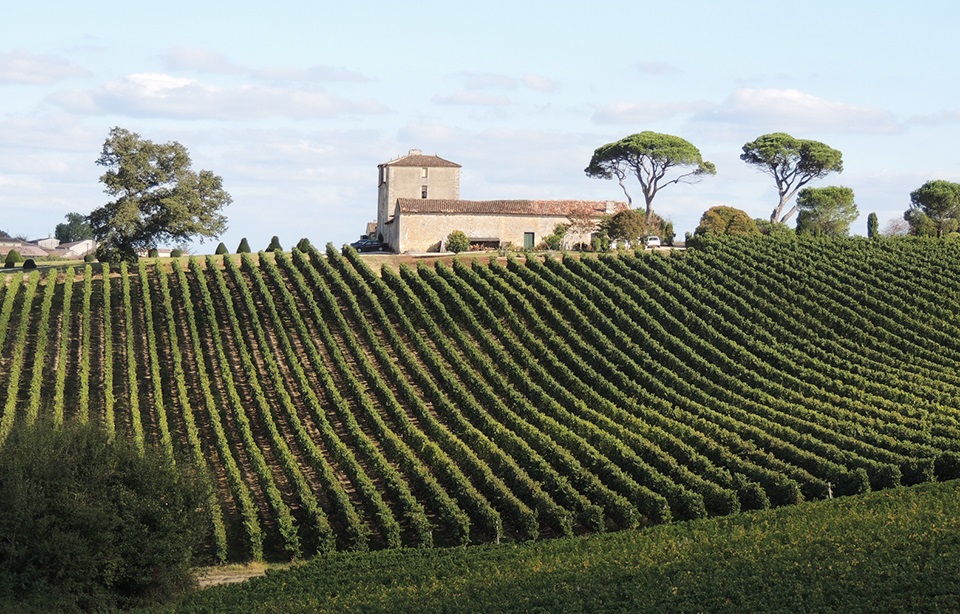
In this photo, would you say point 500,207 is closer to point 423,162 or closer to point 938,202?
point 423,162

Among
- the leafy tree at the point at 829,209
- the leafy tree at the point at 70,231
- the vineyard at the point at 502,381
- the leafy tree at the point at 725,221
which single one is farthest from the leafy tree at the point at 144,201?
the leafy tree at the point at 70,231

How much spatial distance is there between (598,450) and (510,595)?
1255 centimetres

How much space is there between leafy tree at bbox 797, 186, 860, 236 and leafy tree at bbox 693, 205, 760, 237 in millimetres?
11557

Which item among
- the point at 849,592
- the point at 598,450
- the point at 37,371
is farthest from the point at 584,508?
the point at 37,371

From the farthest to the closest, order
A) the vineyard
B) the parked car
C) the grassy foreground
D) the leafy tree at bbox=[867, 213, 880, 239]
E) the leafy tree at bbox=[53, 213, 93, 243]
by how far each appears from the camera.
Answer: the leafy tree at bbox=[53, 213, 93, 243] → the parked car → the leafy tree at bbox=[867, 213, 880, 239] → the vineyard → the grassy foreground

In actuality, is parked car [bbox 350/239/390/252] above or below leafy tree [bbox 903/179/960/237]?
below

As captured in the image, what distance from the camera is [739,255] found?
51.2 meters

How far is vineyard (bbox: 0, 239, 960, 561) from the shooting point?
102 feet

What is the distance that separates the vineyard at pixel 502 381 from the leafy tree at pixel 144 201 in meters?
5.67

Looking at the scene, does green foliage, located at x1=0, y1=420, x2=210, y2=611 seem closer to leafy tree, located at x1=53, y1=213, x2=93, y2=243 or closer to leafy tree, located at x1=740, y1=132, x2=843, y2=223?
leafy tree, located at x1=740, y1=132, x2=843, y2=223

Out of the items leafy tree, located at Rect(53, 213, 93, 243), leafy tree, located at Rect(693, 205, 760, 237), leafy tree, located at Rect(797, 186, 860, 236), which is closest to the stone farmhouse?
leafy tree, located at Rect(693, 205, 760, 237)

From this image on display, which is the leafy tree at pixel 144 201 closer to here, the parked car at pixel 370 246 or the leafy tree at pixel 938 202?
the parked car at pixel 370 246

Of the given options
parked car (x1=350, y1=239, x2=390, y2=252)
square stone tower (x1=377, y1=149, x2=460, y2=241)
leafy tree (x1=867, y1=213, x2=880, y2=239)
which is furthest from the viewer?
square stone tower (x1=377, y1=149, x2=460, y2=241)

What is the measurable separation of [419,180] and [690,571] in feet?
173
